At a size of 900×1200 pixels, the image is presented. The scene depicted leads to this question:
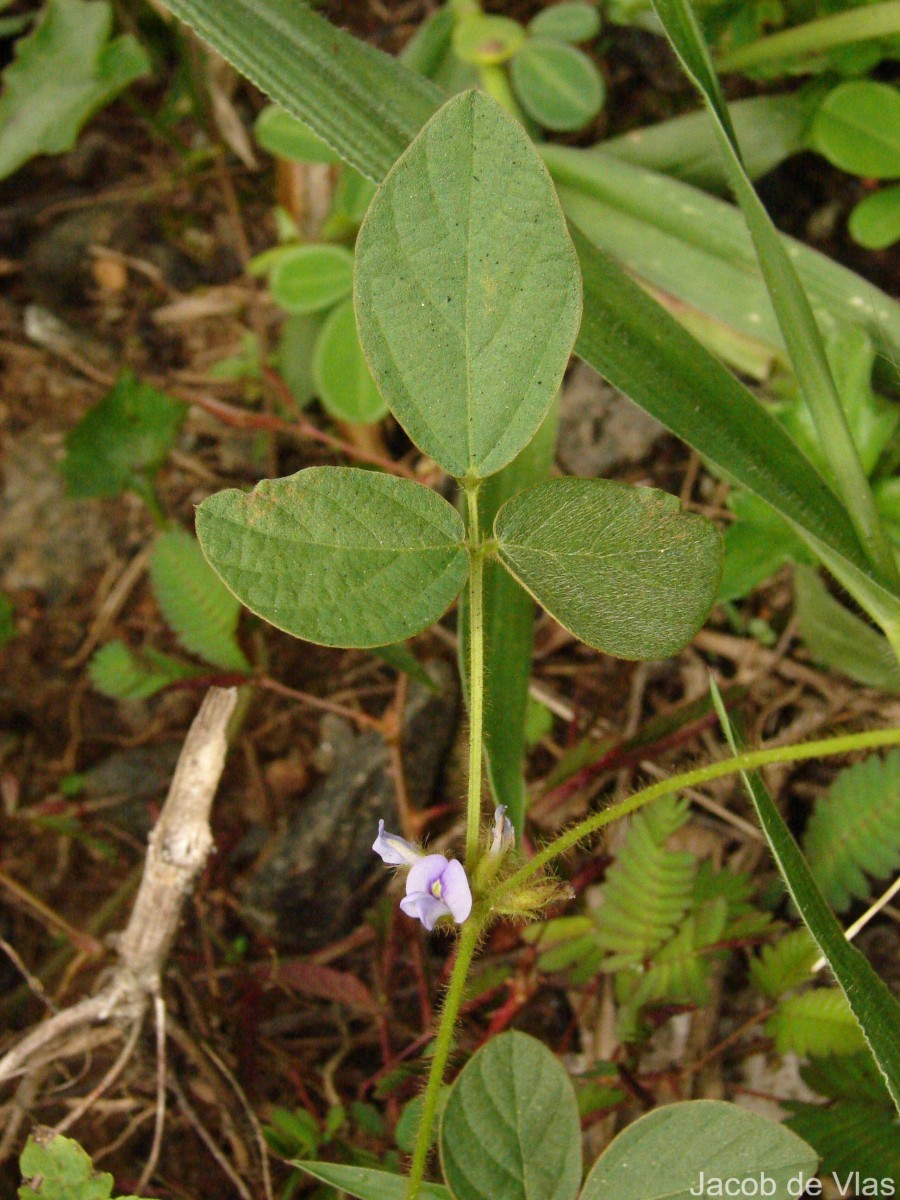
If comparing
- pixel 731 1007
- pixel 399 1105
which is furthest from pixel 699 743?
pixel 399 1105

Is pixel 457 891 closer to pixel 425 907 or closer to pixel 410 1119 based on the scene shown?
pixel 425 907

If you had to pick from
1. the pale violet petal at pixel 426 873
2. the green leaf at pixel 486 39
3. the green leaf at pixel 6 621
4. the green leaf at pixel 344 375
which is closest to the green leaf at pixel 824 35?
the green leaf at pixel 486 39

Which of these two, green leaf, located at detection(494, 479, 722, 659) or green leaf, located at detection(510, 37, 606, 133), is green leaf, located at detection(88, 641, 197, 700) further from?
green leaf, located at detection(510, 37, 606, 133)

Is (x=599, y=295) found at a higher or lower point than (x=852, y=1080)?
higher

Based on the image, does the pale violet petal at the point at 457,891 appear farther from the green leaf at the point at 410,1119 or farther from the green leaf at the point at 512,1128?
the green leaf at the point at 410,1119

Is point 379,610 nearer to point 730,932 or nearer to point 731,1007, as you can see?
point 730,932

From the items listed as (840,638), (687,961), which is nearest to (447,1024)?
(687,961)

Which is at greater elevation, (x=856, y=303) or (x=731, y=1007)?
(x=856, y=303)
